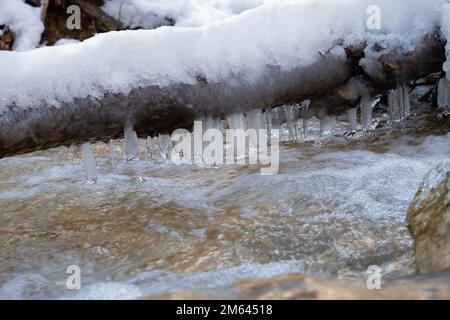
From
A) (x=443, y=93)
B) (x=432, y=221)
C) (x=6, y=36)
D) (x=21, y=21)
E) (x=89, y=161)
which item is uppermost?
(x=21, y=21)

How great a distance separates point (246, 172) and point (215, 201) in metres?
0.62

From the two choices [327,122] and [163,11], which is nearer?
[327,122]

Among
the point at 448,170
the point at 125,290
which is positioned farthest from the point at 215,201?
the point at 448,170

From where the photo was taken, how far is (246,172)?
3947 mm

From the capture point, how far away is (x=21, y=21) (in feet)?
22.9

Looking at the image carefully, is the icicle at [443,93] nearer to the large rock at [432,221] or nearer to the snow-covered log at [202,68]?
the snow-covered log at [202,68]

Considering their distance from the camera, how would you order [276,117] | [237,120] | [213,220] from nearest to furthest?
[213,220]
[237,120]
[276,117]

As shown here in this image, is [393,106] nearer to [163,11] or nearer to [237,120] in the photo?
[237,120]

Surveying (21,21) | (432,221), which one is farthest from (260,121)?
(21,21)

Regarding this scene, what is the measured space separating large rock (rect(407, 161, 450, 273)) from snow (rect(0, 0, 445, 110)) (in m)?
1.08

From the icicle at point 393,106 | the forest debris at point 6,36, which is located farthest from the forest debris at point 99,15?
the icicle at point 393,106

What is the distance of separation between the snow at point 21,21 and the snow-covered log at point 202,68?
175 inches

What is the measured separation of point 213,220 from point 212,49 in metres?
0.88
